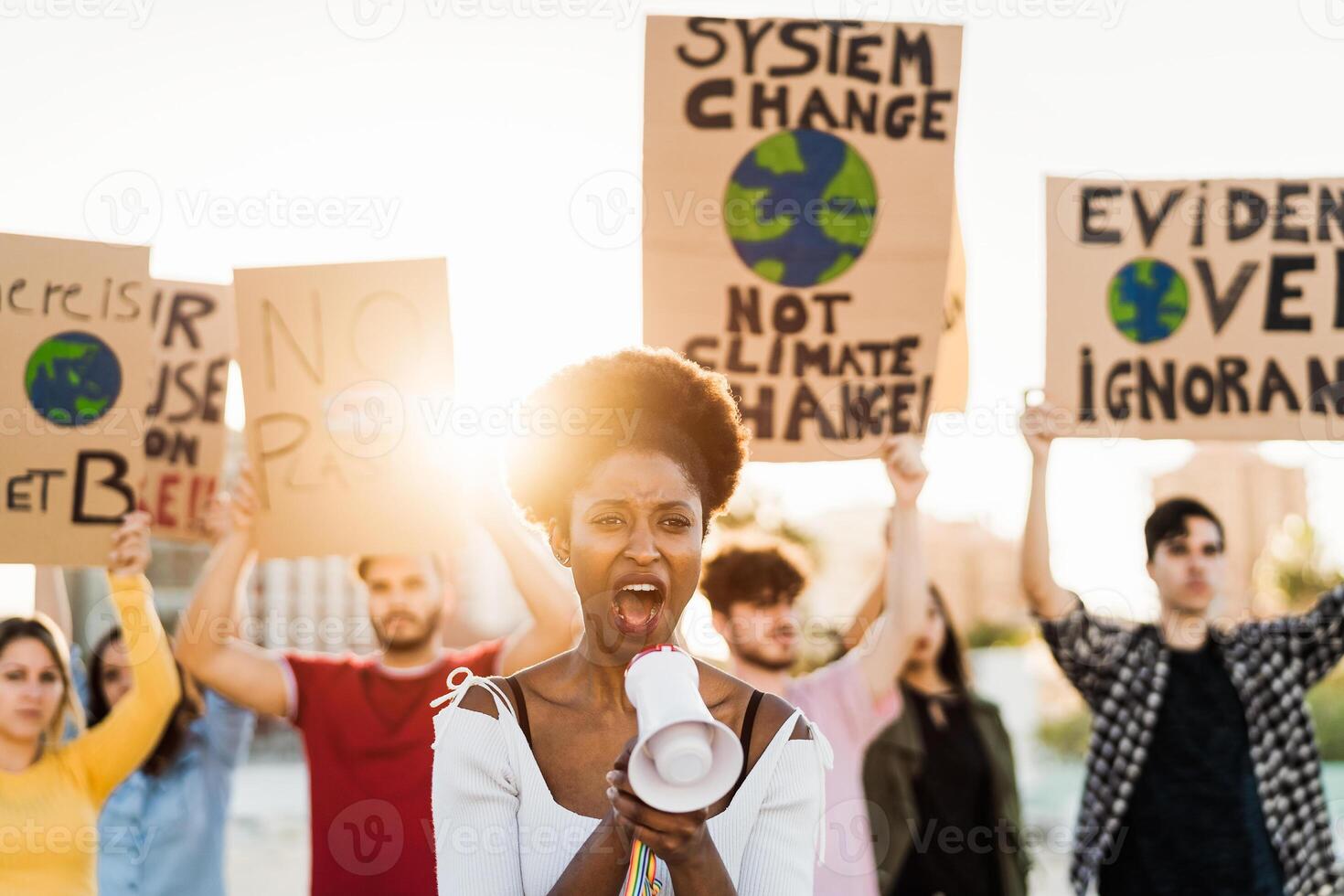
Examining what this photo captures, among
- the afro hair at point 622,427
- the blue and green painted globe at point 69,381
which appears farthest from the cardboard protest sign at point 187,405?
the afro hair at point 622,427

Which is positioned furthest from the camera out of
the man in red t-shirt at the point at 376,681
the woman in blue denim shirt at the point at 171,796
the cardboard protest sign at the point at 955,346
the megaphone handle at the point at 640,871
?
the cardboard protest sign at the point at 955,346

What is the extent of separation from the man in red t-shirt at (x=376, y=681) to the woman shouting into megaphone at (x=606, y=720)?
2.24m

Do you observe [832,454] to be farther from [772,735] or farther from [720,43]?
[772,735]

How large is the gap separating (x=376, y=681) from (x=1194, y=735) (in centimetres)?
256

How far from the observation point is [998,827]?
181 inches

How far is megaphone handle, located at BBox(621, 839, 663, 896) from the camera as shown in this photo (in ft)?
6.31

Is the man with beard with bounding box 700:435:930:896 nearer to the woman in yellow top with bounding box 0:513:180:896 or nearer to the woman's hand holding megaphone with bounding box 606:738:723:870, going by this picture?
the woman in yellow top with bounding box 0:513:180:896

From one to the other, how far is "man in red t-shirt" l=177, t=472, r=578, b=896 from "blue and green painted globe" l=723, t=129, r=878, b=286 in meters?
1.25

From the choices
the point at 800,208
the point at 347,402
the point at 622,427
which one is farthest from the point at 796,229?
the point at 622,427

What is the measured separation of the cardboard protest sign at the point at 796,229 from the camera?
4.77 m

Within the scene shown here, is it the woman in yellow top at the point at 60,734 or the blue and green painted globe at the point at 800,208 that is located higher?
the blue and green painted globe at the point at 800,208

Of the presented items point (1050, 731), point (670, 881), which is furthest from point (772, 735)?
point (1050, 731)

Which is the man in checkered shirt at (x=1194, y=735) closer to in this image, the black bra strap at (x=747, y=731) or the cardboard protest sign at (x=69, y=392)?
the black bra strap at (x=747, y=731)

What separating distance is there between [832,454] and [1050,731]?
51353 mm
